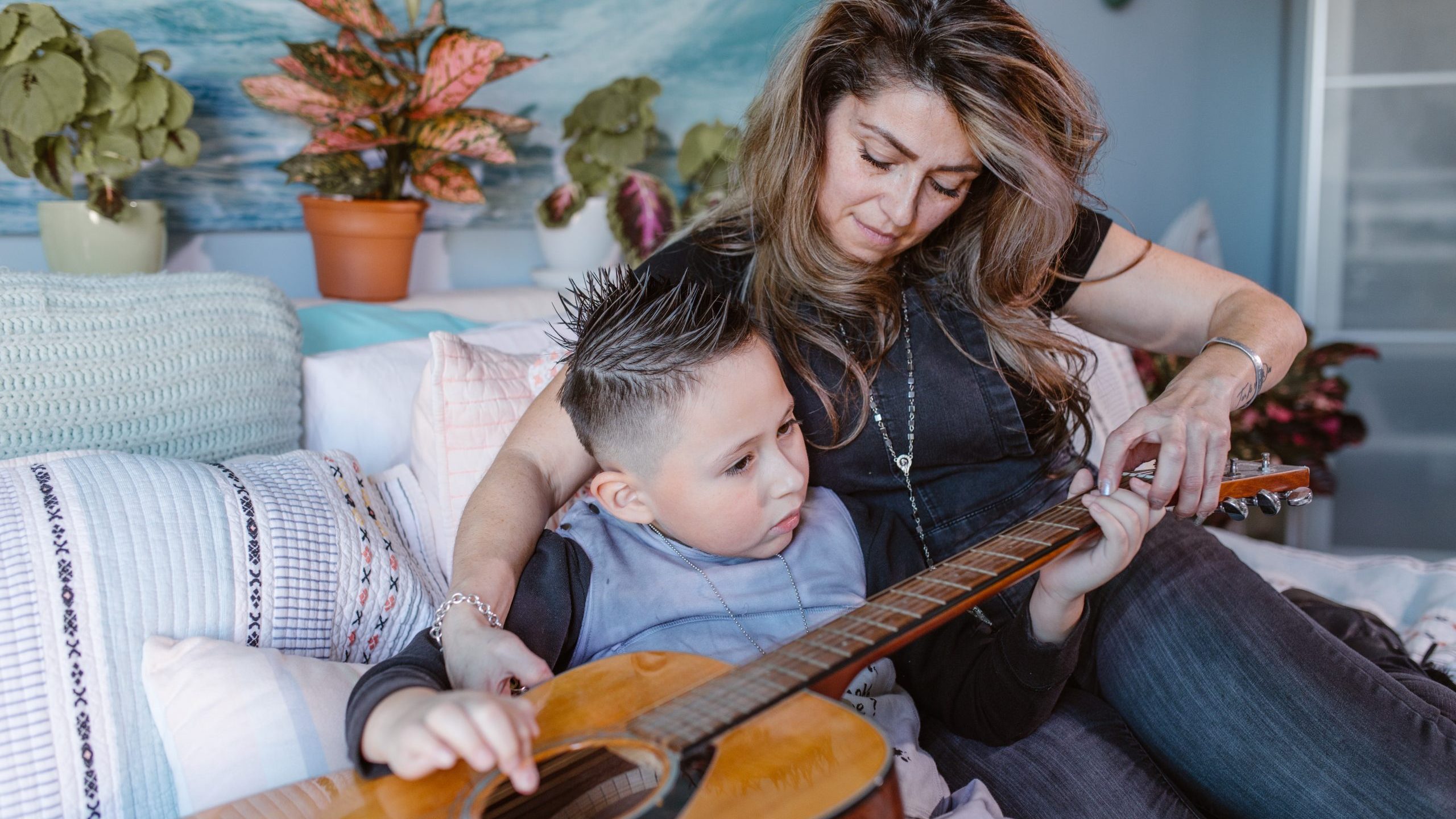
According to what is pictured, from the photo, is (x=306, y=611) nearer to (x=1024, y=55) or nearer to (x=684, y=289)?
(x=684, y=289)

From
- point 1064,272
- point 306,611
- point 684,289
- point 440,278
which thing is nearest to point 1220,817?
point 1064,272

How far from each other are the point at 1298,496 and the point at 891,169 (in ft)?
1.81

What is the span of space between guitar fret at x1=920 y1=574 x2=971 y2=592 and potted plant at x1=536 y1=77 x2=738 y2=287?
1204 millimetres

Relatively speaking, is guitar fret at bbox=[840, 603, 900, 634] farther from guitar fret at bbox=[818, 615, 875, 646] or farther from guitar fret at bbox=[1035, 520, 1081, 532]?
guitar fret at bbox=[1035, 520, 1081, 532]

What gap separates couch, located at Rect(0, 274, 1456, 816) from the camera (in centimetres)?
A: 87

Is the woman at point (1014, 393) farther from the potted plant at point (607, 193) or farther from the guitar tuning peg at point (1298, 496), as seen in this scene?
the potted plant at point (607, 193)

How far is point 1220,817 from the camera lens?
3.79 feet

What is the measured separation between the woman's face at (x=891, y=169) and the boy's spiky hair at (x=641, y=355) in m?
0.22

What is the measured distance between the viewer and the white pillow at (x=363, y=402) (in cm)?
139

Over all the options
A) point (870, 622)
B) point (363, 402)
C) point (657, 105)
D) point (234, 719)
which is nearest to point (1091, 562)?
point (870, 622)

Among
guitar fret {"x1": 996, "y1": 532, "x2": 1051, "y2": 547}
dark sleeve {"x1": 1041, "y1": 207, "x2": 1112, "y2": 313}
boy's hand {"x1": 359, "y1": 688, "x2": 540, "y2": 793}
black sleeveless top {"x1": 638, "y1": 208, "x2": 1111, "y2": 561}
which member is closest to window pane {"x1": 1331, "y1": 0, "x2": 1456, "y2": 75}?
dark sleeve {"x1": 1041, "y1": 207, "x2": 1112, "y2": 313}

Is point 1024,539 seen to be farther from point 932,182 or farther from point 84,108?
point 84,108

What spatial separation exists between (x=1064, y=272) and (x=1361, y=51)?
7.76 ft

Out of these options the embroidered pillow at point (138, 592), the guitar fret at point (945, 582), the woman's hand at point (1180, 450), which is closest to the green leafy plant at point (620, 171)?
the embroidered pillow at point (138, 592)
